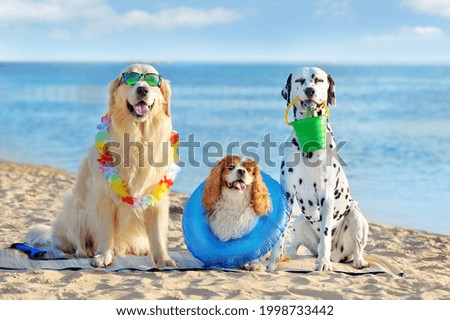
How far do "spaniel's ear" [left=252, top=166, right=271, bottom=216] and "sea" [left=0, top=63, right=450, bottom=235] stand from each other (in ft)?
4.38

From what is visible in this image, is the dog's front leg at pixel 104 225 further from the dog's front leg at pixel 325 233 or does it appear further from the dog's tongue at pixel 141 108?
the dog's front leg at pixel 325 233

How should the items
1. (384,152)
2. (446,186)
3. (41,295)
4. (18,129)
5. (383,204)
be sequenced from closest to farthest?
(41,295), (383,204), (446,186), (384,152), (18,129)

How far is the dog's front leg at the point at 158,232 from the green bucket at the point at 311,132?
143 centimetres

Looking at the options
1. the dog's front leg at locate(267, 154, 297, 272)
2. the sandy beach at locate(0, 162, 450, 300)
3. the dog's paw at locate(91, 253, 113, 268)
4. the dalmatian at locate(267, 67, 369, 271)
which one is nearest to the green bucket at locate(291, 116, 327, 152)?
the dalmatian at locate(267, 67, 369, 271)

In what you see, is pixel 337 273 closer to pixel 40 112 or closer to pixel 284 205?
pixel 284 205

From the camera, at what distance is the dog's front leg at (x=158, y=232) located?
6148 millimetres

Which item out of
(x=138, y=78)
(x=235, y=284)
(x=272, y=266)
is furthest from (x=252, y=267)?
(x=138, y=78)

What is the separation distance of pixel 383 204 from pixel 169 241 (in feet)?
14.1

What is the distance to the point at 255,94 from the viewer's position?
3616 centimetres

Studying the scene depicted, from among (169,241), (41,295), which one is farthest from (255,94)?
(41,295)

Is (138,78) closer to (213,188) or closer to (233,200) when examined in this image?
(213,188)

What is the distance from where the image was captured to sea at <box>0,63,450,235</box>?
10.9 meters

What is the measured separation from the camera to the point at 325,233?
5941 mm

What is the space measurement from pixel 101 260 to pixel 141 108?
1.46m
